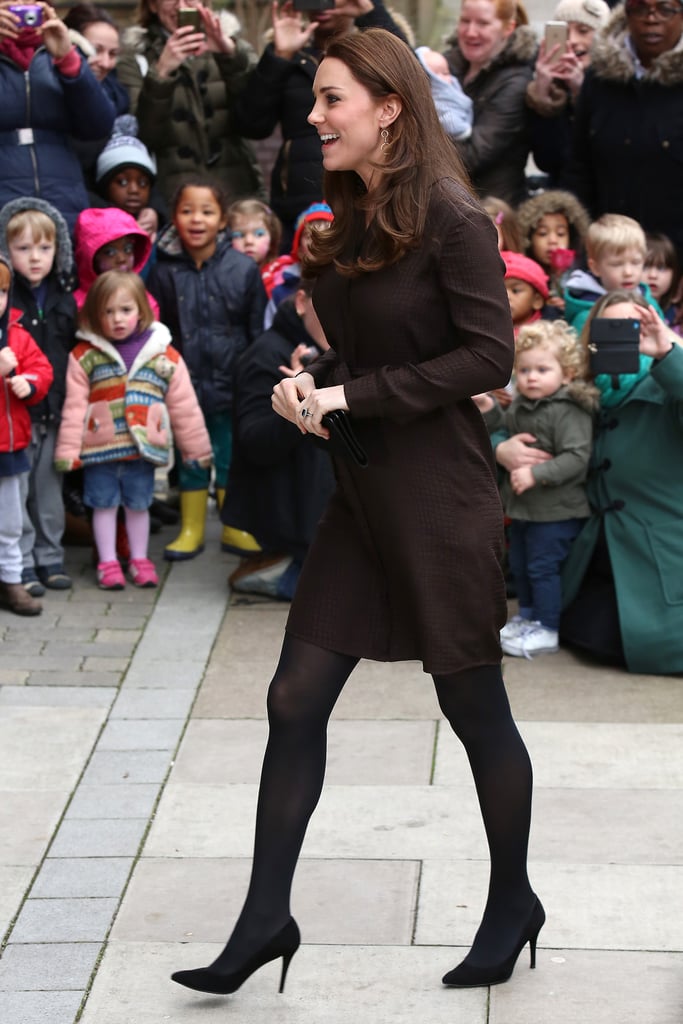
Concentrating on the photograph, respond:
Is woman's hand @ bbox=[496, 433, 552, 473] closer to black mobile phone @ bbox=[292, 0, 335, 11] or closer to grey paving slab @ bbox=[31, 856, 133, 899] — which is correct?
black mobile phone @ bbox=[292, 0, 335, 11]

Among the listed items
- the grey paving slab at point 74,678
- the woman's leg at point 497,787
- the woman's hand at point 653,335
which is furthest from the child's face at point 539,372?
the woman's leg at point 497,787

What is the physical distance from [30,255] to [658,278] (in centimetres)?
257

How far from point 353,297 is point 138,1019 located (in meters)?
1.58

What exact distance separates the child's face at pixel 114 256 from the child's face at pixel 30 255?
395 mm

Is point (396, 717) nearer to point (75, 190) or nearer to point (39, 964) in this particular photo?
point (39, 964)

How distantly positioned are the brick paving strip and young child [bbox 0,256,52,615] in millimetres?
119

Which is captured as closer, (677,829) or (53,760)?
(677,829)

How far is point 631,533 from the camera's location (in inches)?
235

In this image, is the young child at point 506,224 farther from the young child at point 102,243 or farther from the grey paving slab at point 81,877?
the grey paving slab at point 81,877

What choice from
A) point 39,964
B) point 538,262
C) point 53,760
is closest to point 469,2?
point 538,262

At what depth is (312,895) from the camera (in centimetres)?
421

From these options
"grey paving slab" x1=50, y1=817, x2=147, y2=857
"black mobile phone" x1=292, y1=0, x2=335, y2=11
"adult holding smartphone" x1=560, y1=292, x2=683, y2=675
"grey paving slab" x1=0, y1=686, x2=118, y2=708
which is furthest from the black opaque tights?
"black mobile phone" x1=292, y1=0, x2=335, y2=11

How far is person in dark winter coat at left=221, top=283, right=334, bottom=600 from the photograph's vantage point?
6594mm

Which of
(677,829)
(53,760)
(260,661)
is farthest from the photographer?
(260,661)
